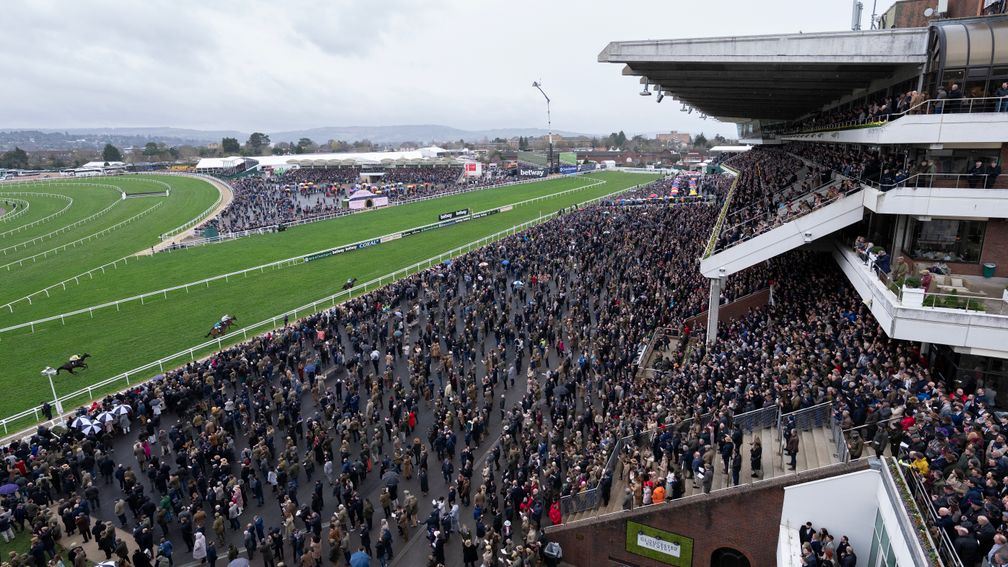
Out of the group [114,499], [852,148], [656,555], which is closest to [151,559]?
[114,499]

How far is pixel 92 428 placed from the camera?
47.5ft

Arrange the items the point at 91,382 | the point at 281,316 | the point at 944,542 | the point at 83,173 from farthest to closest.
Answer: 1. the point at 83,173
2. the point at 281,316
3. the point at 91,382
4. the point at 944,542

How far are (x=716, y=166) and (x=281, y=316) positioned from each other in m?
64.9

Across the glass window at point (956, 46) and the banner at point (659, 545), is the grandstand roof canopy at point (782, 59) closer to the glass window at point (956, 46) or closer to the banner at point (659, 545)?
the glass window at point (956, 46)

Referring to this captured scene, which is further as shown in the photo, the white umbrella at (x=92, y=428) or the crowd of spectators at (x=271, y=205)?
the crowd of spectators at (x=271, y=205)

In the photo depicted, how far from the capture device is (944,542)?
6934 mm

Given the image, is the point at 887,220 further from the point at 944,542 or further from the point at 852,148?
the point at 944,542

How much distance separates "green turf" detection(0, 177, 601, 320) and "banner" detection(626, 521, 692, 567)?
1143 inches

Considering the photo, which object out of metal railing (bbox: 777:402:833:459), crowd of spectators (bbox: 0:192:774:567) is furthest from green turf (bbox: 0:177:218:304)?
metal railing (bbox: 777:402:833:459)

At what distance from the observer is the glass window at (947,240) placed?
1242 cm

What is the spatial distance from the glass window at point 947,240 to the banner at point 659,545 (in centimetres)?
868

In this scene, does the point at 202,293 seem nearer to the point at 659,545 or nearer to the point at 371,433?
the point at 371,433

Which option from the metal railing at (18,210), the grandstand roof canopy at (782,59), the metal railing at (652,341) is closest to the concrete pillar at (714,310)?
the metal railing at (652,341)

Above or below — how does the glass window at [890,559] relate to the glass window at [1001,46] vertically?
below
